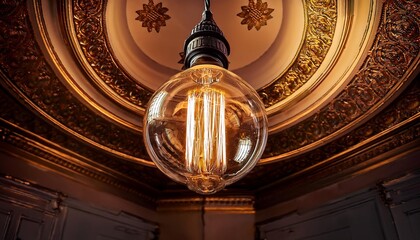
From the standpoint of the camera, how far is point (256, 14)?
1767 millimetres

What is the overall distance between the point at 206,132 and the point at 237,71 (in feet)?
3.49

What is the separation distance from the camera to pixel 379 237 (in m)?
1.85

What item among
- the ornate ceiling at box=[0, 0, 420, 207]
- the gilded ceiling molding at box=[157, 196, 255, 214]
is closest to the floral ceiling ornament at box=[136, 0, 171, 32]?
the ornate ceiling at box=[0, 0, 420, 207]

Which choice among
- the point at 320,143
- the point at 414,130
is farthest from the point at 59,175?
the point at 414,130

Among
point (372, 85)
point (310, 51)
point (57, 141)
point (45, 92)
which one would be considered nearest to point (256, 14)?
point (310, 51)

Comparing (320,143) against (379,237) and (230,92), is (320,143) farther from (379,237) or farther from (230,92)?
(230,92)

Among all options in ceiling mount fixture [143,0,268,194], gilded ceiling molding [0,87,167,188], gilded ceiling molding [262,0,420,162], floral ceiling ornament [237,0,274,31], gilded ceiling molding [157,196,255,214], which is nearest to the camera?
ceiling mount fixture [143,0,268,194]

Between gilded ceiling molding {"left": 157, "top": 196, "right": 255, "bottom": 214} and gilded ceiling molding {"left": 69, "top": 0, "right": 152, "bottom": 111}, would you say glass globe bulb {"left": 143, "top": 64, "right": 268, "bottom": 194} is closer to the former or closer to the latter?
gilded ceiling molding {"left": 69, "top": 0, "right": 152, "bottom": 111}

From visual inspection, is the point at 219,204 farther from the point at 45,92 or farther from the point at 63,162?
the point at 45,92

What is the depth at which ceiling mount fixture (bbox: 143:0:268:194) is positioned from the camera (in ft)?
3.13

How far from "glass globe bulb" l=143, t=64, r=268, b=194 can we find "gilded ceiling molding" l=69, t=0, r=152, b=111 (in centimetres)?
84

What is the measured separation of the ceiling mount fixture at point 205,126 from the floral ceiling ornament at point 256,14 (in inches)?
31.0

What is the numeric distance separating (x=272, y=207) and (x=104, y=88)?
4.86ft

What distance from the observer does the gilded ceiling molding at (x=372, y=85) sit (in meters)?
1.52
